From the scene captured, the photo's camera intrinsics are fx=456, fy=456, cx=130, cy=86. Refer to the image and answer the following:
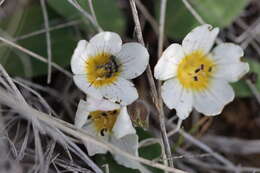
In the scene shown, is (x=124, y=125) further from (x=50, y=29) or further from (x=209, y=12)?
(x=209, y=12)

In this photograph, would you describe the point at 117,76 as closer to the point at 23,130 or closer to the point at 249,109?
the point at 23,130

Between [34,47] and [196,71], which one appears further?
[34,47]

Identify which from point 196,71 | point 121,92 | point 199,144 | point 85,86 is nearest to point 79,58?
point 85,86

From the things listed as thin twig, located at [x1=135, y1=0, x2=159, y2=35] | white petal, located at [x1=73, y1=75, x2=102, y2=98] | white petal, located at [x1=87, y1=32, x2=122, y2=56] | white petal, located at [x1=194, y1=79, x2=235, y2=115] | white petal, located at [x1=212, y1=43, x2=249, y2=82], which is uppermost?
white petal, located at [x1=87, y1=32, x2=122, y2=56]

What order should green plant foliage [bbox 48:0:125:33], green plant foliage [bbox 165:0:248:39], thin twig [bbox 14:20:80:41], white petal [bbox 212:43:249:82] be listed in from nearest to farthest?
white petal [bbox 212:43:249:82], thin twig [bbox 14:20:80:41], green plant foliage [bbox 48:0:125:33], green plant foliage [bbox 165:0:248:39]

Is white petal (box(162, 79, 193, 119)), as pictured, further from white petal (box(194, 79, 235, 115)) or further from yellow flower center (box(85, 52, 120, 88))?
yellow flower center (box(85, 52, 120, 88))

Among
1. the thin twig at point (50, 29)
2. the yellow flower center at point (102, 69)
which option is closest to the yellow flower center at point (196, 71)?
the yellow flower center at point (102, 69)

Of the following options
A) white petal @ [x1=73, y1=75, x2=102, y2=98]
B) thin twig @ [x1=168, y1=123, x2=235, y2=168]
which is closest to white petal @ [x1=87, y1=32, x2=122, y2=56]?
white petal @ [x1=73, y1=75, x2=102, y2=98]
